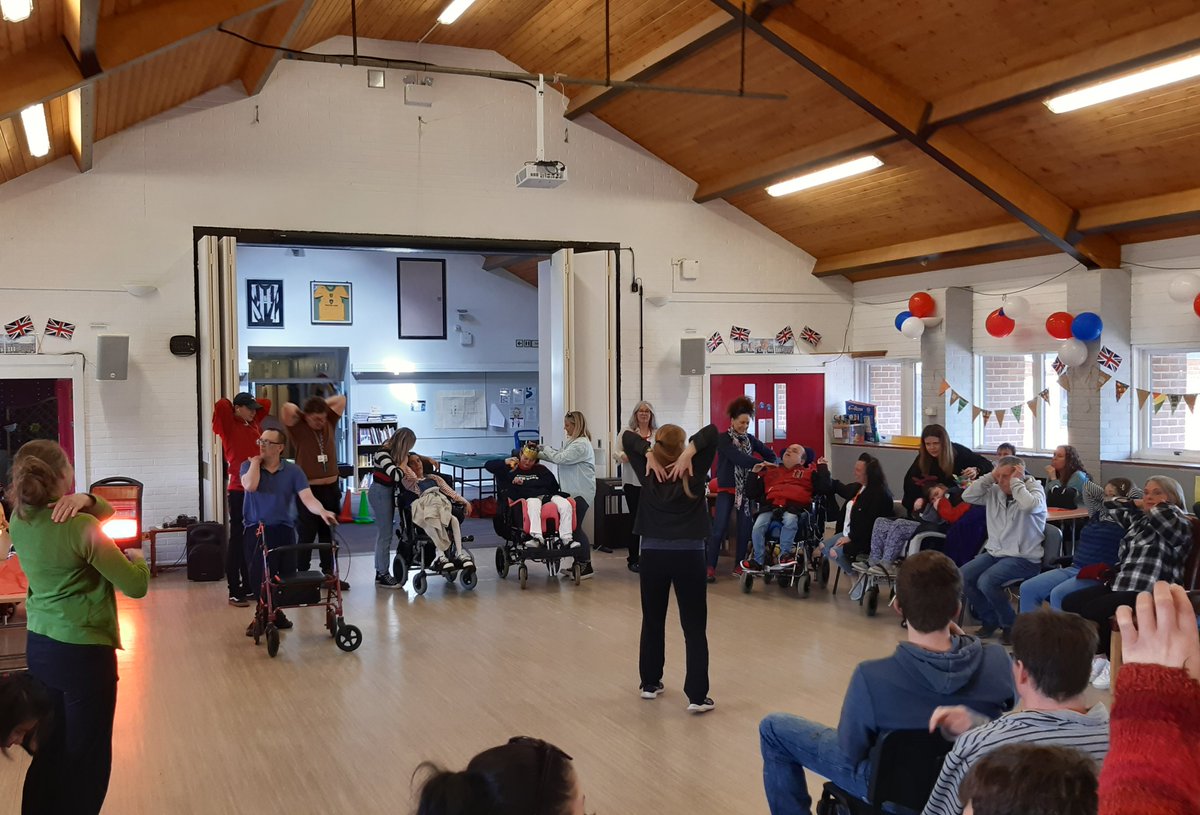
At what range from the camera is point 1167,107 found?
768cm

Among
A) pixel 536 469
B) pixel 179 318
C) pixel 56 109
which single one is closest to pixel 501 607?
pixel 536 469

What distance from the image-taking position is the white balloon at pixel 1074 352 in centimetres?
977

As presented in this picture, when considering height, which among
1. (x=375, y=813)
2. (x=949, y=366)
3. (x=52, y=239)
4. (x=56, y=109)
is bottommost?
(x=375, y=813)

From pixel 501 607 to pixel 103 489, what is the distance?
4.19m

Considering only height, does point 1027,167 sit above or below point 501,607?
above

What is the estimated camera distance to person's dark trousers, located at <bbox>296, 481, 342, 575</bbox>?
7148 millimetres

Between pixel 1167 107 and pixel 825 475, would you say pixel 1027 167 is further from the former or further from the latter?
pixel 825 475

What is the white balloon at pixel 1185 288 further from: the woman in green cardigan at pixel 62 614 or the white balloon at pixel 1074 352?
the woman in green cardigan at pixel 62 614

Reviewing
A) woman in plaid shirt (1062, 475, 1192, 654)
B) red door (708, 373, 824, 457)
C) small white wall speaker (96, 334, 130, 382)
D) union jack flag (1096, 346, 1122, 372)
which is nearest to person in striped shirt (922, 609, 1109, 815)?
woman in plaid shirt (1062, 475, 1192, 654)

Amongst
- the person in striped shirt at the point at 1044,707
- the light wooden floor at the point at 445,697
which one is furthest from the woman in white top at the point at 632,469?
the person in striped shirt at the point at 1044,707

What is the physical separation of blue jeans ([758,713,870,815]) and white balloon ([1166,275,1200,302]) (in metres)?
7.25

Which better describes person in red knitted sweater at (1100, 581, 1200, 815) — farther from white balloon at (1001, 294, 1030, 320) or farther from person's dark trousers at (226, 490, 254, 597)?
white balloon at (1001, 294, 1030, 320)

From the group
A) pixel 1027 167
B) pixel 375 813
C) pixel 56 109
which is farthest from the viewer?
pixel 1027 167

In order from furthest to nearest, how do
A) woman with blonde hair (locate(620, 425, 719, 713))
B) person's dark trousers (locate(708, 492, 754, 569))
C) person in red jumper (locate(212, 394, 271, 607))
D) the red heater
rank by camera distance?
the red heater → person's dark trousers (locate(708, 492, 754, 569)) → person in red jumper (locate(212, 394, 271, 607)) → woman with blonde hair (locate(620, 425, 719, 713))
